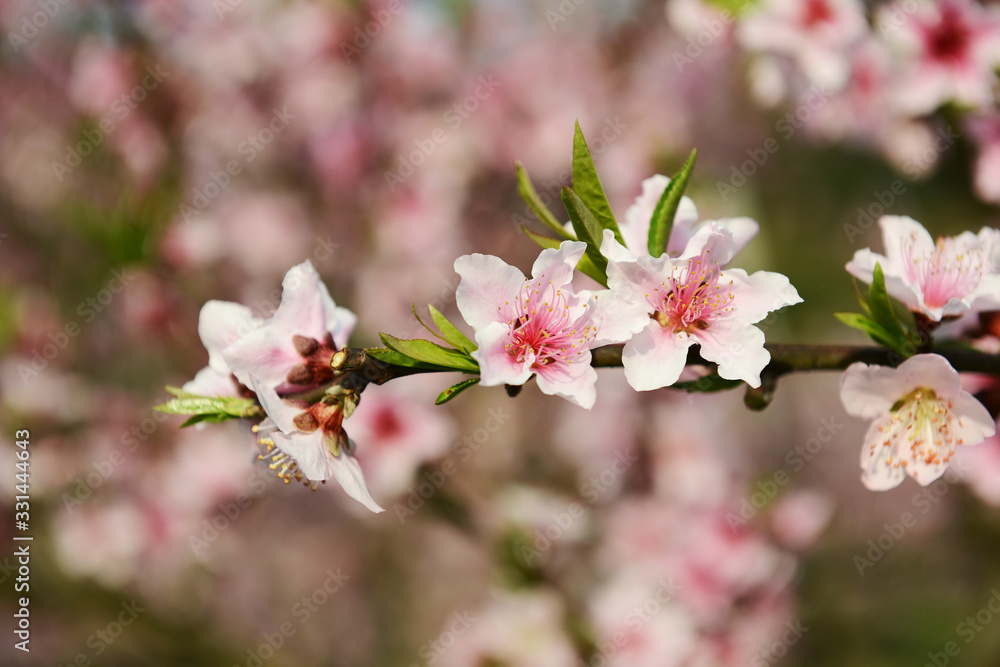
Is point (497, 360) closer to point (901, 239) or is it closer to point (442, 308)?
point (901, 239)

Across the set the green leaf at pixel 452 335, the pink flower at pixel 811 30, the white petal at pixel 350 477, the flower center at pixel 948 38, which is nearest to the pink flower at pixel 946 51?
the flower center at pixel 948 38

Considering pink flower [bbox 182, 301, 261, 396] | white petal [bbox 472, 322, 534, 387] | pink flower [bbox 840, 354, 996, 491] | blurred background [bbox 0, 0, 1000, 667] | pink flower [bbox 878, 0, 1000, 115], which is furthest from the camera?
blurred background [bbox 0, 0, 1000, 667]

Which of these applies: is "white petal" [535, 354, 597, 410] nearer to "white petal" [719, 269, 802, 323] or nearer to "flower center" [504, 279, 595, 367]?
"flower center" [504, 279, 595, 367]

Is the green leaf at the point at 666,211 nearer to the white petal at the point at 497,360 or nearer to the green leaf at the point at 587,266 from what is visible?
the green leaf at the point at 587,266

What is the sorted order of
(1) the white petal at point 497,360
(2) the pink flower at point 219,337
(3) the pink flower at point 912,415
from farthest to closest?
(2) the pink flower at point 219,337
(3) the pink flower at point 912,415
(1) the white petal at point 497,360

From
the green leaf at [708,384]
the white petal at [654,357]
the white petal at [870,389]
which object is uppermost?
the white petal at [654,357]

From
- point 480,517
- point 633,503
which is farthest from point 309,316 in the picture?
point 633,503

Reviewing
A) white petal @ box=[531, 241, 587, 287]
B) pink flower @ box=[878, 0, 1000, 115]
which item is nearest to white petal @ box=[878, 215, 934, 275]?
white petal @ box=[531, 241, 587, 287]

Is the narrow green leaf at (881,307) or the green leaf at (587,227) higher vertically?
the green leaf at (587,227)

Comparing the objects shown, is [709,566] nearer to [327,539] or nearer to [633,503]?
[633,503]
